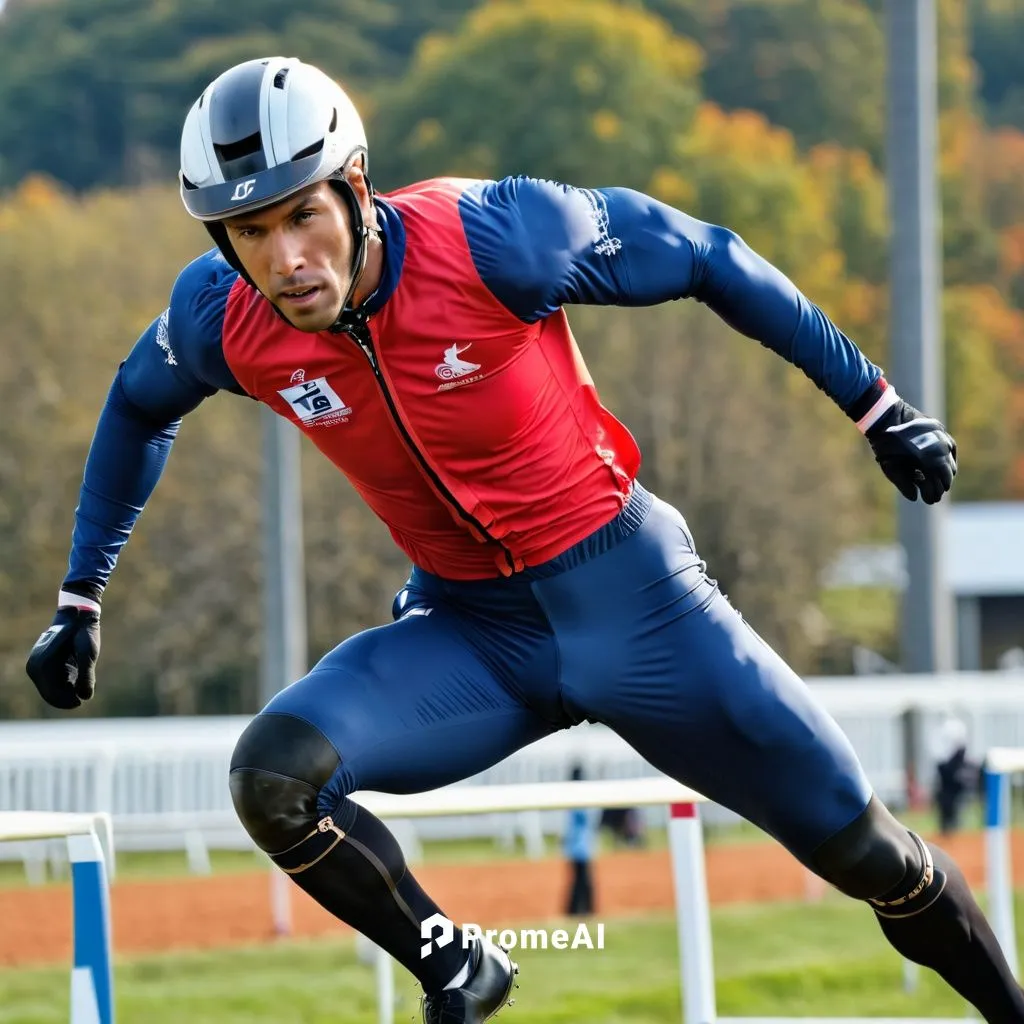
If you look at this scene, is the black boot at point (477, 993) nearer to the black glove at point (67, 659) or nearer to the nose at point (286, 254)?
the black glove at point (67, 659)

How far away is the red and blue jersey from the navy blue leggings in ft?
0.40

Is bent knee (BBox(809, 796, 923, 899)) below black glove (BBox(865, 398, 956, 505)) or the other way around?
below

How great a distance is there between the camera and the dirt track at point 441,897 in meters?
12.4

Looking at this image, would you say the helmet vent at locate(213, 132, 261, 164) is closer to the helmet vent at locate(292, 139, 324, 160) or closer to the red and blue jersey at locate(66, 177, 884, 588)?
the helmet vent at locate(292, 139, 324, 160)

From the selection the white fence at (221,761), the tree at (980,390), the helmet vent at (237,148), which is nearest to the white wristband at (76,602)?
the helmet vent at (237,148)

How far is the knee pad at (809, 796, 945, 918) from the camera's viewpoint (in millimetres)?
4512

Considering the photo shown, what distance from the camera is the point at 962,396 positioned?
57812mm

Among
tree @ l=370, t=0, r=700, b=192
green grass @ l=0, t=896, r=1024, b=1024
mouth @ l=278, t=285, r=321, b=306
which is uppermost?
tree @ l=370, t=0, r=700, b=192

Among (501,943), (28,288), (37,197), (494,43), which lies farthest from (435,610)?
(494,43)

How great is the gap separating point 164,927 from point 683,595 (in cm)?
911

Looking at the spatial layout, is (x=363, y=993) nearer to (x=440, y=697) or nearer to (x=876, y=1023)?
(x=876, y=1023)

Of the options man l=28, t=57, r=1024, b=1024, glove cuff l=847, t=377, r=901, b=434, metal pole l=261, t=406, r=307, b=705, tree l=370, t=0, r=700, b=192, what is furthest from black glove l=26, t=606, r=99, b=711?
tree l=370, t=0, r=700, b=192

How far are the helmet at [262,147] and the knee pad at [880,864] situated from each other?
5.14ft

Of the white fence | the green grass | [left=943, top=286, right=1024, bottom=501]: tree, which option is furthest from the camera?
[left=943, top=286, right=1024, bottom=501]: tree
